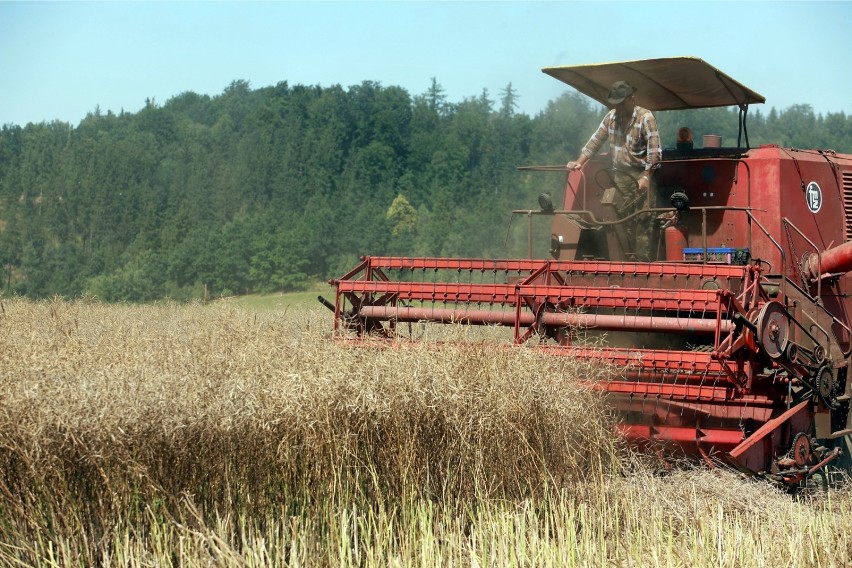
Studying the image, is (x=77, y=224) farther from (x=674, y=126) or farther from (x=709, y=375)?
(x=709, y=375)

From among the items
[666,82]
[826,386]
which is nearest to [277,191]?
[666,82]

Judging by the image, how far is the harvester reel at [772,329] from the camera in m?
6.96

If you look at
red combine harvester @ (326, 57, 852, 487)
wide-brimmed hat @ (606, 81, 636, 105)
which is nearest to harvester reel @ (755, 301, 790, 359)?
red combine harvester @ (326, 57, 852, 487)

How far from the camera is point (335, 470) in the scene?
5422mm

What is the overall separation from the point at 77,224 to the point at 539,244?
34217 mm

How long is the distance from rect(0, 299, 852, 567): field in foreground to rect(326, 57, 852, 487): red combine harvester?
2.11 ft

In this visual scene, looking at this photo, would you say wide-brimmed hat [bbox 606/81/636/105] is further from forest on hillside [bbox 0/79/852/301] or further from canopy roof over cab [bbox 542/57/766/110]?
forest on hillside [bbox 0/79/852/301]

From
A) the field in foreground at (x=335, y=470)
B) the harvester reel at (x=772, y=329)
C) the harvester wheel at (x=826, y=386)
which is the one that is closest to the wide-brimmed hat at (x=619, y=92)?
the harvester reel at (x=772, y=329)

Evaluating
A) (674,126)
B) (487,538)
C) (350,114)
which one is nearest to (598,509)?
(487,538)

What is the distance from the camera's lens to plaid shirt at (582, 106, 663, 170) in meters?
8.68

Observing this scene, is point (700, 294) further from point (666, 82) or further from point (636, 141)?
point (666, 82)

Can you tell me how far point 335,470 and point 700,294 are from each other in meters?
3.05

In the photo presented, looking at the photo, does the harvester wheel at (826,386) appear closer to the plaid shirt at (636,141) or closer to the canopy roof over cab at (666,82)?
the plaid shirt at (636,141)

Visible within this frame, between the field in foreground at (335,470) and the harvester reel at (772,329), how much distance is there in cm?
103
